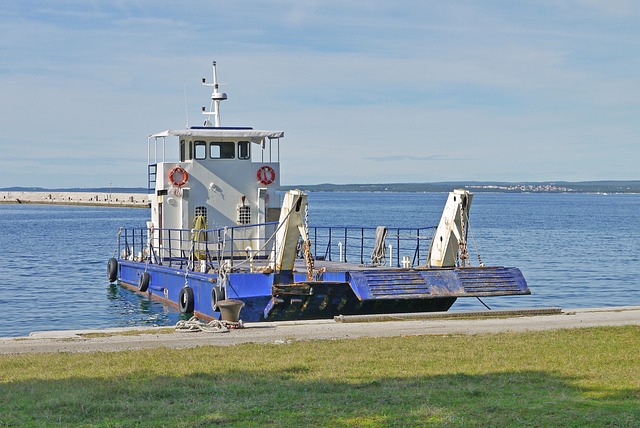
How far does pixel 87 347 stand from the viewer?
1445 cm

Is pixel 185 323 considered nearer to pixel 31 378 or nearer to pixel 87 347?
pixel 87 347

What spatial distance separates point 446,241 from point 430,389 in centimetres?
1213

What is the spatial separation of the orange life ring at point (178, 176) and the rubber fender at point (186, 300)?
3.86 m

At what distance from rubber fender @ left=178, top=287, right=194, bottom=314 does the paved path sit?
7.17 m

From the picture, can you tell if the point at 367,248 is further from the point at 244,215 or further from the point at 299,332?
the point at 299,332

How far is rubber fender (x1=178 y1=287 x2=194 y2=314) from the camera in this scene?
79.2 feet

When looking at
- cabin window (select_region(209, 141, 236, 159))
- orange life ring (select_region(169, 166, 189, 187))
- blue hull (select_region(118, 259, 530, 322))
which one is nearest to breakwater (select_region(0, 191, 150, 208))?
cabin window (select_region(209, 141, 236, 159))

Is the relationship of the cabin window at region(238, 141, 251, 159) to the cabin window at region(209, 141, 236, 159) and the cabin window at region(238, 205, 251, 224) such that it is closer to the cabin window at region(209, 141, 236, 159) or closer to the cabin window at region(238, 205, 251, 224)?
the cabin window at region(209, 141, 236, 159)

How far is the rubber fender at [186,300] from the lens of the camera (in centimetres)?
2414

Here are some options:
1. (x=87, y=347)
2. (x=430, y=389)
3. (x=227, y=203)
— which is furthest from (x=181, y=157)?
(x=430, y=389)

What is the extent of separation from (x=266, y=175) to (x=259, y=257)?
239cm

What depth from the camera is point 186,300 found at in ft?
79.4

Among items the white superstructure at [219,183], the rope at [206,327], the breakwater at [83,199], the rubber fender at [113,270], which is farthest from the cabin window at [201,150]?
the breakwater at [83,199]

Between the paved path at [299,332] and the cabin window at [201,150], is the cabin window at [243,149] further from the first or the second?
the paved path at [299,332]
